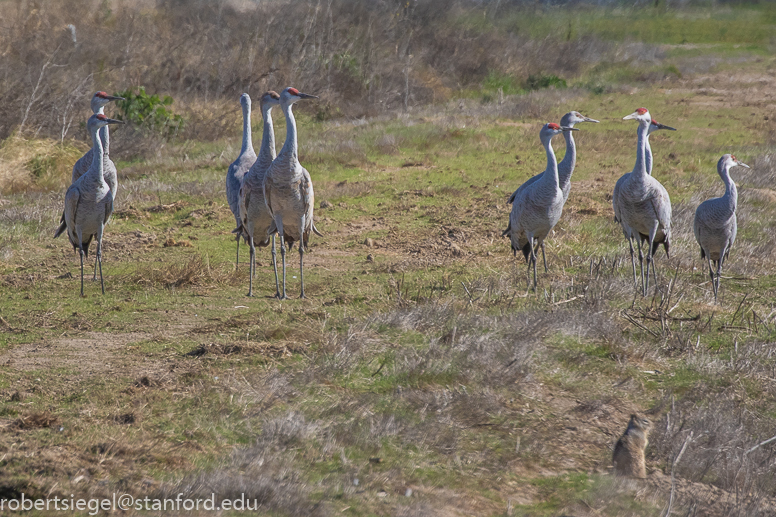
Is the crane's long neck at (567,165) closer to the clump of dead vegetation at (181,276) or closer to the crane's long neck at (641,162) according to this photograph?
the crane's long neck at (641,162)

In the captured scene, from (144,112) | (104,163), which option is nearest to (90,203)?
(104,163)

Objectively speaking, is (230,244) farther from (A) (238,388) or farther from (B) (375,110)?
(B) (375,110)

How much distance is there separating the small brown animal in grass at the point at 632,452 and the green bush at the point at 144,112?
1299 centimetres

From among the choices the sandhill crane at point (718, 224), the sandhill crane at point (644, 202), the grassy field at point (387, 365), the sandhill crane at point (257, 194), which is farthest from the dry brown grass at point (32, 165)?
the sandhill crane at point (718, 224)

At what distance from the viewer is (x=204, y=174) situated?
13383 millimetres

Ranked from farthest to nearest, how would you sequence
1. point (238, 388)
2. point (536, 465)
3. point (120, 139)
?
point (120, 139)
point (238, 388)
point (536, 465)

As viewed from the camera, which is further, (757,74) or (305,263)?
(757,74)

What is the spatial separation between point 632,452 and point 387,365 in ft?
6.13

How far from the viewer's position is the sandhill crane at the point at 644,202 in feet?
25.2

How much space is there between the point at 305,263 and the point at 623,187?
3.54 meters

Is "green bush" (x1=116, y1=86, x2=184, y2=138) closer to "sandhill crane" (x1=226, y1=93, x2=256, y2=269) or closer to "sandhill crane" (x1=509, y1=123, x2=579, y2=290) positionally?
"sandhill crane" (x1=226, y1=93, x2=256, y2=269)

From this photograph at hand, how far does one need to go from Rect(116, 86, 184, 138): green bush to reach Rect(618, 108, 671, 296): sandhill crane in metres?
10.5

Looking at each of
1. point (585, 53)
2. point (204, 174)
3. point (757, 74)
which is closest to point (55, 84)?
point (204, 174)

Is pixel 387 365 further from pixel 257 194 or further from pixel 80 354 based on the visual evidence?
pixel 257 194
